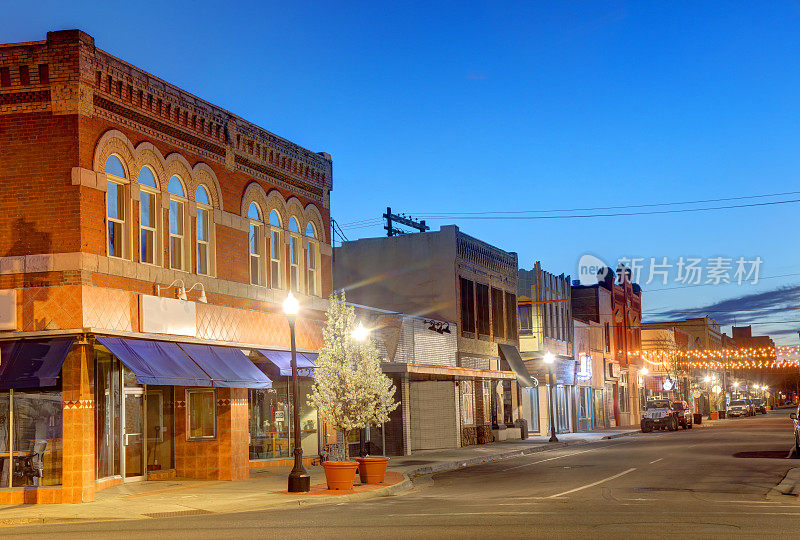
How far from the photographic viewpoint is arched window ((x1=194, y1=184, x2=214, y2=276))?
2569cm

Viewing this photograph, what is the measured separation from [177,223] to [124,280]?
3.23m

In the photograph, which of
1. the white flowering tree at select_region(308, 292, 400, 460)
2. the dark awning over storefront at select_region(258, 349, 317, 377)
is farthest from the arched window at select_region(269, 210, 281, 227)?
the white flowering tree at select_region(308, 292, 400, 460)

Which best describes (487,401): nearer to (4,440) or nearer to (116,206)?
(116,206)

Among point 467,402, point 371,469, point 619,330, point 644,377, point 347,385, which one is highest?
point 619,330

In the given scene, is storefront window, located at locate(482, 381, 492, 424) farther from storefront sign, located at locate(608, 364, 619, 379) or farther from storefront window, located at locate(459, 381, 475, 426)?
storefront sign, located at locate(608, 364, 619, 379)

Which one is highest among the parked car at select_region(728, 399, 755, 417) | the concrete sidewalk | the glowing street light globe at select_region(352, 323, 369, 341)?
the glowing street light globe at select_region(352, 323, 369, 341)

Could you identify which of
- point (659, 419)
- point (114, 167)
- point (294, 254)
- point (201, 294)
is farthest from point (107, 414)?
point (659, 419)

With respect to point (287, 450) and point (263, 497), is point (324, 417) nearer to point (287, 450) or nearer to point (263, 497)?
point (263, 497)

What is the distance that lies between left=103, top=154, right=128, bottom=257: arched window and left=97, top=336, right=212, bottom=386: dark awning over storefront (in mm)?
2246

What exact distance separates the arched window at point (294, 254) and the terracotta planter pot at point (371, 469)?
27.0ft

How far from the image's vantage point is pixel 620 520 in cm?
1498

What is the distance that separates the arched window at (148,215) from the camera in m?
23.5

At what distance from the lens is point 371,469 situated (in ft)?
76.7

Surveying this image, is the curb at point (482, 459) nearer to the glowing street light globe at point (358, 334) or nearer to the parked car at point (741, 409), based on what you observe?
the glowing street light globe at point (358, 334)
